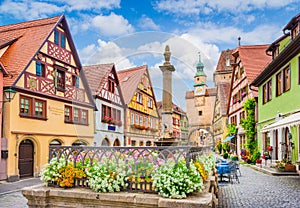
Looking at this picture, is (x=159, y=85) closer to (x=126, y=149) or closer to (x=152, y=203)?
(x=126, y=149)

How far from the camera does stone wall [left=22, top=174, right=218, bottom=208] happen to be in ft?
12.9

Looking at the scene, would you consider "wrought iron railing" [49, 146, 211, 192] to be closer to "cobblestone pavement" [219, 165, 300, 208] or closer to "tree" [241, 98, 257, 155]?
"cobblestone pavement" [219, 165, 300, 208]

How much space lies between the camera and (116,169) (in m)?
4.65

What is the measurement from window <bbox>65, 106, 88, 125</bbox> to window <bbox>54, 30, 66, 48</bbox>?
3634 mm

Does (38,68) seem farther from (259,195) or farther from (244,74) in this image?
(244,74)

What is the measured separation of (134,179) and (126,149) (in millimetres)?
461

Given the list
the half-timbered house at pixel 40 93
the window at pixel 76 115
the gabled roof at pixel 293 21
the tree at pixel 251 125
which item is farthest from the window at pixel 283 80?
the window at pixel 76 115

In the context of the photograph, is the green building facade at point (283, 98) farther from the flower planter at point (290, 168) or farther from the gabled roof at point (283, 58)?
the flower planter at point (290, 168)

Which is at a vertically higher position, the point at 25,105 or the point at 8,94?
the point at 8,94

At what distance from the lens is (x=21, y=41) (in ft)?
55.1

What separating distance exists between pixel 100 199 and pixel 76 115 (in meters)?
15.4

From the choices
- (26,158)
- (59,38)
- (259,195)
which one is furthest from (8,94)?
(259,195)

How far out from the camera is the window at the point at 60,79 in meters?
17.6

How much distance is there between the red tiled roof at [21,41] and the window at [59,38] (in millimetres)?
569
